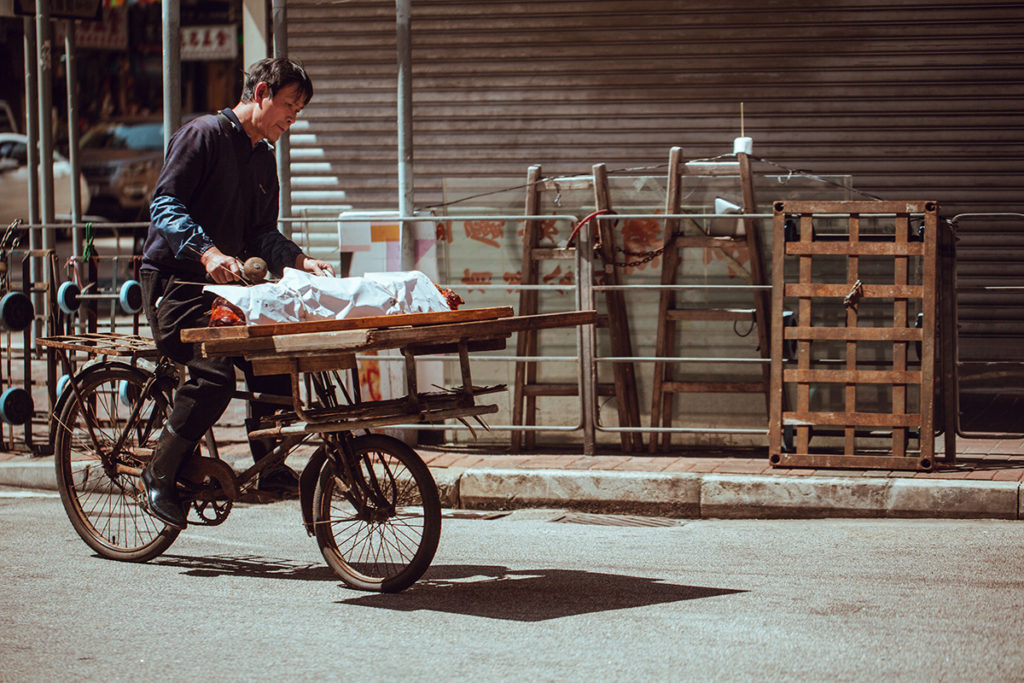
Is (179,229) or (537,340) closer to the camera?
(179,229)

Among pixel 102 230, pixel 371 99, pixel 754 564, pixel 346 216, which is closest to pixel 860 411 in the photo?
pixel 754 564

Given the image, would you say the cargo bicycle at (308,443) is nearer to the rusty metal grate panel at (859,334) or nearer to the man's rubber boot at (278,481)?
the man's rubber boot at (278,481)

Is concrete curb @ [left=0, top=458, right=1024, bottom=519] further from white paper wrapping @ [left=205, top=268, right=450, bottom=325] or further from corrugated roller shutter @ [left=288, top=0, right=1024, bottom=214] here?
corrugated roller shutter @ [left=288, top=0, right=1024, bottom=214]

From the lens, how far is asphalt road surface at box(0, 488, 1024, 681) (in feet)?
13.9

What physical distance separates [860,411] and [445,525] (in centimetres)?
252

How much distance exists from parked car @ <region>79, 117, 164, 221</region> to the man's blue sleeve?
50.5 feet

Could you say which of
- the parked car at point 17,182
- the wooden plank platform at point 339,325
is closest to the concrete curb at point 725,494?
the wooden plank platform at point 339,325

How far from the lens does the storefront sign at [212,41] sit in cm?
2061

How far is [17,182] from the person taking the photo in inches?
734

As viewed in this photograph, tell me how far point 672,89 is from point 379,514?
6461 millimetres

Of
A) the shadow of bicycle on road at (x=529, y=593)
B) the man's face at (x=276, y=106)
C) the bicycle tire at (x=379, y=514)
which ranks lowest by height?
the shadow of bicycle on road at (x=529, y=593)

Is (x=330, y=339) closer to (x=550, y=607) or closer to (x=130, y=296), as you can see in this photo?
(x=550, y=607)

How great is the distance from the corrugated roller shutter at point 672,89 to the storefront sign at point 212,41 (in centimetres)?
984

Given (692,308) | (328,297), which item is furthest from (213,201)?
(692,308)
